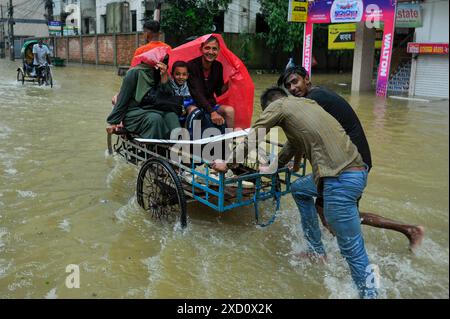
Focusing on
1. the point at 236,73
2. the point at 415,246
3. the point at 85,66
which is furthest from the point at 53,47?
the point at 415,246

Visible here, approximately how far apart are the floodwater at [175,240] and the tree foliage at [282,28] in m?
16.0

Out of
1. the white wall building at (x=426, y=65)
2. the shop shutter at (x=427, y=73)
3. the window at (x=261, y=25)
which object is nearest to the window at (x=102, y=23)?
the window at (x=261, y=25)

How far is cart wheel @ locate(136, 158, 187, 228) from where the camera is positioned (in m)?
4.06

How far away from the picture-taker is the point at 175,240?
13.6ft

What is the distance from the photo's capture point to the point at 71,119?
995cm

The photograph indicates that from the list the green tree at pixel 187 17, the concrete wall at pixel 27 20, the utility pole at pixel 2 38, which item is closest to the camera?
the green tree at pixel 187 17

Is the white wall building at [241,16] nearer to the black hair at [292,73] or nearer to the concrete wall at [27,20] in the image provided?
the black hair at [292,73]

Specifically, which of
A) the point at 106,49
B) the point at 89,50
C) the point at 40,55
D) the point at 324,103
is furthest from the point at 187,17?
the point at 324,103

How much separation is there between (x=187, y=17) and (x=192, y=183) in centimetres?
1975

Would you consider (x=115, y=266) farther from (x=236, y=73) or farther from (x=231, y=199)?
(x=236, y=73)

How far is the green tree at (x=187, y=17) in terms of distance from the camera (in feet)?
73.8

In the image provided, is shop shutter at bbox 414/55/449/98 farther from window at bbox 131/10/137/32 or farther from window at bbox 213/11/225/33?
window at bbox 131/10/137/32

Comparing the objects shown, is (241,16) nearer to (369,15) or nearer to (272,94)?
(369,15)

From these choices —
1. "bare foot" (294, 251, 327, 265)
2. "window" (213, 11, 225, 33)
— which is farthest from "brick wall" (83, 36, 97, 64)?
"bare foot" (294, 251, 327, 265)
